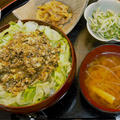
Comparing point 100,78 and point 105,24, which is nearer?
point 100,78

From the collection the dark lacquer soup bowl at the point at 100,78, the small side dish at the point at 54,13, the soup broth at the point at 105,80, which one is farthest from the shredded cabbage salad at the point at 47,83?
the small side dish at the point at 54,13

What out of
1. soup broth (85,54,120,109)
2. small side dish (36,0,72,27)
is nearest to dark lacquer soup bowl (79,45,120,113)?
soup broth (85,54,120,109)

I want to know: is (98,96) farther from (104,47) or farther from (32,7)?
(32,7)

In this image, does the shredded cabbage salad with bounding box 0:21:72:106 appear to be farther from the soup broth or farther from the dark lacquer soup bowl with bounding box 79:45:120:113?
the soup broth

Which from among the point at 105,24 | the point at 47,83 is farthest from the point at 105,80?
the point at 105,24

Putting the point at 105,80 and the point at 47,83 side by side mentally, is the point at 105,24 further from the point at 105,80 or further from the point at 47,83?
the point at 47,83

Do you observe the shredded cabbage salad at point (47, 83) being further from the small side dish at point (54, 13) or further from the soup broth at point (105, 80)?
the small side dish at point (54, 13)
